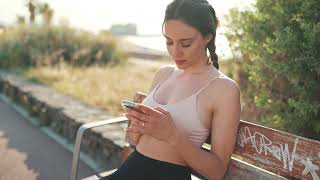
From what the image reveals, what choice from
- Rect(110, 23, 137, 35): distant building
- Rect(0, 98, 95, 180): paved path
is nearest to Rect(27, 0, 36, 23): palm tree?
Rect(0, 98, 95, 180): paved path

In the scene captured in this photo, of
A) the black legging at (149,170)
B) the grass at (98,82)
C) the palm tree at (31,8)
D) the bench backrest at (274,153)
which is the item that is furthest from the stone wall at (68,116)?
the palm tree at (31,8)

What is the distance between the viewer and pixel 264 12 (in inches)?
148

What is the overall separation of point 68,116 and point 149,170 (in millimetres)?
3403

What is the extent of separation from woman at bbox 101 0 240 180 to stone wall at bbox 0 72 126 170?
166cm

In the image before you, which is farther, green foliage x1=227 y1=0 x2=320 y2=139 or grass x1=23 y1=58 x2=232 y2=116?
grass x1=23 y1=58 x2=232 y2=116

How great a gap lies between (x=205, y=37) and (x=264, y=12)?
5.09 ft

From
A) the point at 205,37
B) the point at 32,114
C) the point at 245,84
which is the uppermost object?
the point at 205,37

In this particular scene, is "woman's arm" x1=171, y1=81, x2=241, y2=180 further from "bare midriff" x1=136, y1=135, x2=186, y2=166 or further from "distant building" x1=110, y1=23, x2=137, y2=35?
"distant building" x1=110, y1=23, x2=137, y2=35

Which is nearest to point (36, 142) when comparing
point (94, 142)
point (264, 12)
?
point (94, 142)

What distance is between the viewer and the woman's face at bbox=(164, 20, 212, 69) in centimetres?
234

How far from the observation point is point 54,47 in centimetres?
1119

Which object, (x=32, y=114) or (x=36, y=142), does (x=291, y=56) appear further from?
(x=32, y=114)

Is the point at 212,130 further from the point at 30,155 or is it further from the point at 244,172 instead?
the point at 30,155

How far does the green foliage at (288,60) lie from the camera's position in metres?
3.00
